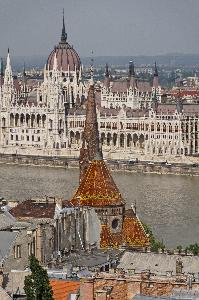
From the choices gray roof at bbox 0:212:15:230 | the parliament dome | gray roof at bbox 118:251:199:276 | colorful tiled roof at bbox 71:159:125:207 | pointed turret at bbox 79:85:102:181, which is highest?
the parliament dome

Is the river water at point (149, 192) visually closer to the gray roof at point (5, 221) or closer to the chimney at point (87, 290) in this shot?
the gray roof at point (5, 221)

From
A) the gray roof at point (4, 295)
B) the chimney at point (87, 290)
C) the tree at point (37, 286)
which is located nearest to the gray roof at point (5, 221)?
the gray roof at point (4, 295)

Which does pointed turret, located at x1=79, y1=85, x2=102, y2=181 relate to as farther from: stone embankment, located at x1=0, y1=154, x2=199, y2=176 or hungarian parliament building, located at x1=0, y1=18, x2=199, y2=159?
hungarian parliament building, located at x1=0, y1=18, x2=199, y2=159

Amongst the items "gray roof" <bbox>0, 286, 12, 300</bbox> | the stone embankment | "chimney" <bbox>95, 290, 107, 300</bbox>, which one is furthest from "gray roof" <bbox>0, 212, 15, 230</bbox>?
the stone embankment

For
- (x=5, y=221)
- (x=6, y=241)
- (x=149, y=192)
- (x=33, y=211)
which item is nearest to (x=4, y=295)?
(x=6, y=241)

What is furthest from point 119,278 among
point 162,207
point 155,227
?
point 162,207

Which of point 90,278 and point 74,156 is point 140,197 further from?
point 90,278
